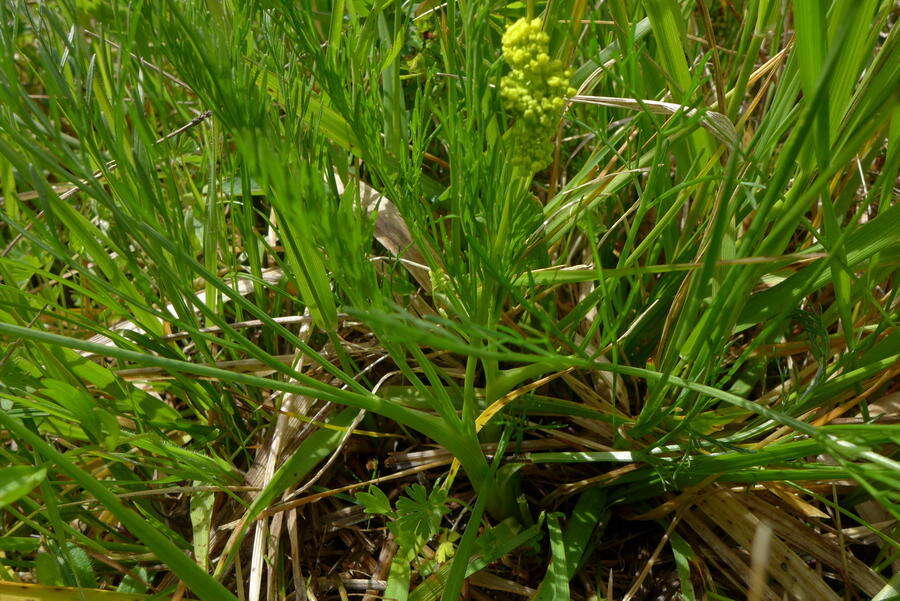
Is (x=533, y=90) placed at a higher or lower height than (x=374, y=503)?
higher

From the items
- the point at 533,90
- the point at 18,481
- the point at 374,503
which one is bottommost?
the point at 374,503

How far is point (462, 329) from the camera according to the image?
0.58 metres

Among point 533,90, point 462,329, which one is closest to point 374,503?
point 462,329

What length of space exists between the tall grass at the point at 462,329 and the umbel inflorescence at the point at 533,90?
0.6 inches

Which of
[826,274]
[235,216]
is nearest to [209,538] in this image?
[235,216]

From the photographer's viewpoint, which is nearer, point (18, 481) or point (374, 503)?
point (18, 481)

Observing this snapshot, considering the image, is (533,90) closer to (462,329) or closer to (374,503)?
(462,329)

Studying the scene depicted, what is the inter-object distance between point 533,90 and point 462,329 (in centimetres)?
22

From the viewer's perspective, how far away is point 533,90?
61cm

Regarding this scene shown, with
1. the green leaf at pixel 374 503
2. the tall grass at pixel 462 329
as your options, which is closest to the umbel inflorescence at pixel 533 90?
the tall grass at pixel 462 329

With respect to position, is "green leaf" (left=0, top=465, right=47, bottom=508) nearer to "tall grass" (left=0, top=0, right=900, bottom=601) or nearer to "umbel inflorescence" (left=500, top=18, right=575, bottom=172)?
"tall grass" (left=0, top=0, right=900, bottom=601)

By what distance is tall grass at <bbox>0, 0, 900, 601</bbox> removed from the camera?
27.9 inches

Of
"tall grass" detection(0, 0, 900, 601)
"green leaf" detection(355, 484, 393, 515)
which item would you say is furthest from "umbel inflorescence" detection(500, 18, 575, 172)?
"green leaf" detection(355, 484, 393, 515)

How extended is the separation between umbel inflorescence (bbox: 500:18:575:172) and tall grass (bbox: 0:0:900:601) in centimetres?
2
